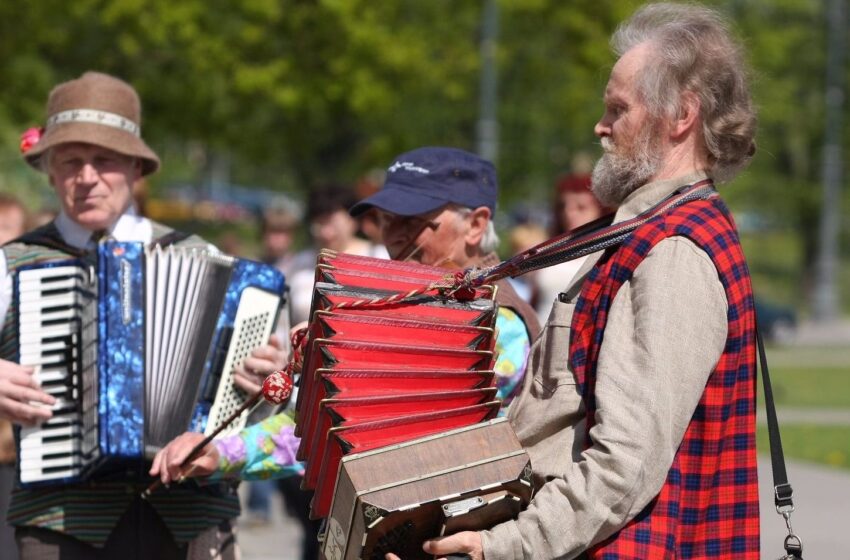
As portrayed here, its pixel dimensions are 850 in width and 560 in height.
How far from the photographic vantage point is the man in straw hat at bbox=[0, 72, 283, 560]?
3.88 meters

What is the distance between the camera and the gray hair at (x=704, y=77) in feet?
9.20

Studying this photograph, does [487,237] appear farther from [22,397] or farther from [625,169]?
[22,397]

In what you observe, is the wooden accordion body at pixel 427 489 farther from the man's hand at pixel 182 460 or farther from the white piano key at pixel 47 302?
the white piano key at pixel 47 302

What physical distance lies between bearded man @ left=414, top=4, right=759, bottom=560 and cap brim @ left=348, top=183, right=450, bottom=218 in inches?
35.2

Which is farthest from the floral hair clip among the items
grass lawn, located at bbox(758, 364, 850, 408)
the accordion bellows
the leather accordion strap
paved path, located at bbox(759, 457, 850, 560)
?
grass lawn, located at bbox(758, 364, 850, 408)

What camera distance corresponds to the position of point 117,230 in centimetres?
417

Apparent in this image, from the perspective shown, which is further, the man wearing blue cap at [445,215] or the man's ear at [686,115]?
the man wearing blue cap at [445,215]

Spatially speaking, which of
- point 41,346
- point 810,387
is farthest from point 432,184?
point 810,387

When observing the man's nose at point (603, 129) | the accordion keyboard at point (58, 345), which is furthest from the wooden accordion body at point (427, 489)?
the accordion keyboard at point (58, 345)

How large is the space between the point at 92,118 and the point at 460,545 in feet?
6.92

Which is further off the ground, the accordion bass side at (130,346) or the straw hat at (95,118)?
the straw hat at (95,118)

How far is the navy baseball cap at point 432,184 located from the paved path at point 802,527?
4074mm

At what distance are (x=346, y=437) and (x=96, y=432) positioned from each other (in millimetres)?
1278

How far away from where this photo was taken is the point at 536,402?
112 inches
